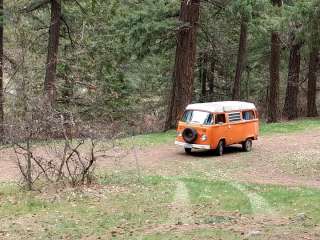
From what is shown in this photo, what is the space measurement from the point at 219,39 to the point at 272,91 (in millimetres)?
4279

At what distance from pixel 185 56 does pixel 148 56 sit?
5576 mm

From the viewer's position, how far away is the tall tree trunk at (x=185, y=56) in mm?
25078

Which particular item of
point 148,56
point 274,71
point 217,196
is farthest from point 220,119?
point 148,56

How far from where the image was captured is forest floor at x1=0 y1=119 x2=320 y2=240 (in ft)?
32.7

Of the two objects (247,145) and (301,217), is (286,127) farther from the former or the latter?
(301,217)

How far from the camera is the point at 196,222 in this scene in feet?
34.5

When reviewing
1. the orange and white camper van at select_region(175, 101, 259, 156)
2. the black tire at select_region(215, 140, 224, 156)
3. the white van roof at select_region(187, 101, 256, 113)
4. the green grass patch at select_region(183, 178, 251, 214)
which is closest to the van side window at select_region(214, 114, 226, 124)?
the orange and white camper van at select_region(175, 101, 259, 156)

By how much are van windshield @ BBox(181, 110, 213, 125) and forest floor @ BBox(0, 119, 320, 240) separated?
1.25 metres

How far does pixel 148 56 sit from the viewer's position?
100 ft

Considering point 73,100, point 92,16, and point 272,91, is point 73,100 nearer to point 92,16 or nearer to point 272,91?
point 92,16

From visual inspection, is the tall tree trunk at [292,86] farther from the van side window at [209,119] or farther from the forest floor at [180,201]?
the van side window at [209,119]

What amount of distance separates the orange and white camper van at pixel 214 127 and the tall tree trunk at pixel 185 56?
4.67 metres

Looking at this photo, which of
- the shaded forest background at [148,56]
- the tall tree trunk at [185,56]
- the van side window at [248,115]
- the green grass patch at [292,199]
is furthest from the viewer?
the tall tree trunk at [185,56]

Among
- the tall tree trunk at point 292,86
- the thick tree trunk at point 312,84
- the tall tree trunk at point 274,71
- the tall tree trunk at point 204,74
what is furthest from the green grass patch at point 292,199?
the tall tree trunk at point 204,74
